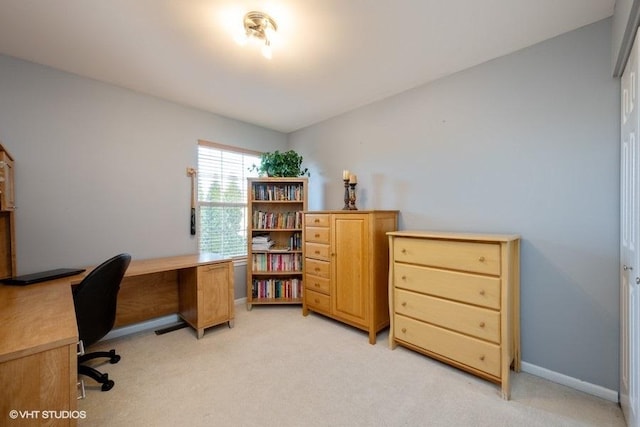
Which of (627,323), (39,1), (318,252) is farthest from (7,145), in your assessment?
(627,323)

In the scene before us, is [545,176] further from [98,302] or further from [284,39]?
[98,302]

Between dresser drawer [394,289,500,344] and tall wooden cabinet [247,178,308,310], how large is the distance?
1.52 m

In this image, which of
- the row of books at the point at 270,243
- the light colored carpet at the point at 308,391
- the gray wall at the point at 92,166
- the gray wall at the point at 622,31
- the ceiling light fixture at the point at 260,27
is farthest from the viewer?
the row of books at the point at 270,243

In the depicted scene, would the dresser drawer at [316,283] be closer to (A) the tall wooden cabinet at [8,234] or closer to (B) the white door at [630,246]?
(B) the white door at [630,246]

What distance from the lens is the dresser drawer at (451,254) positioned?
1836mm

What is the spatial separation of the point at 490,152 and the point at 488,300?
1.21 m

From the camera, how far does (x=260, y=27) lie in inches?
68.8

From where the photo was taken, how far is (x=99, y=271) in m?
1.72

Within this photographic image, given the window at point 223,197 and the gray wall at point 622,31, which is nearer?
the gray wall at point 622,31

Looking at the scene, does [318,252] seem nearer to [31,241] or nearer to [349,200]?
[349,200]

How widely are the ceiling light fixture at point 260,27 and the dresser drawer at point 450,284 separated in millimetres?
2004

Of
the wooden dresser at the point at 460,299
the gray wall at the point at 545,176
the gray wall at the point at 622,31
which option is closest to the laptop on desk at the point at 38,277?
the wooden dresser at the point at 460,299

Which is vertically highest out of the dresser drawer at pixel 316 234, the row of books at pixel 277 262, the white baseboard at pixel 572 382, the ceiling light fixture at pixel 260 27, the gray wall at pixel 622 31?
the ceiling light fixture at pixel 260 27

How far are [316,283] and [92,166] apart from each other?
2.51 metres
